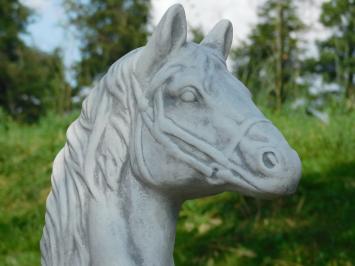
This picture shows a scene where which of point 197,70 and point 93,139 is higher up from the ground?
point 197,70

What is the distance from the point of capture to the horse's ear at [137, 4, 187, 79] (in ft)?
3.89

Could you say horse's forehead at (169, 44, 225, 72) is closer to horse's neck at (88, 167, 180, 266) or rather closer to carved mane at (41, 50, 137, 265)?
carved mane at (41, 50, 137, 265)

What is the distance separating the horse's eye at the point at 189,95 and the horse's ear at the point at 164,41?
9 centimetres

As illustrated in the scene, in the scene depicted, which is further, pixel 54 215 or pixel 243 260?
pixel 243 260

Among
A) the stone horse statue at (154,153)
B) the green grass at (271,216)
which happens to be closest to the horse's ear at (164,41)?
the stone horse statue at (154,153)

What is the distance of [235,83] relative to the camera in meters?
1.21

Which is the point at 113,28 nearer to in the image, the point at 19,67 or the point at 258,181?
the point at 19,67

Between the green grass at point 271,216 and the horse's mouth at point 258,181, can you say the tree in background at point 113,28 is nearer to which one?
the green grass at point 271,216

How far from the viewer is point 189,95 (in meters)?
1.16

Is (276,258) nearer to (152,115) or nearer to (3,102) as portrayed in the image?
(152,115)

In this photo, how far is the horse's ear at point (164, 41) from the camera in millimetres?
1186

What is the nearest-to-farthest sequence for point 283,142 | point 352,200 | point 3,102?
point 283,142 → point 352,200 → point 3,102

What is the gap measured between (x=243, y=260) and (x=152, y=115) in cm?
253

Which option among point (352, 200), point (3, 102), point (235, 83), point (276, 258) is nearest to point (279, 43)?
point (352, 200)
